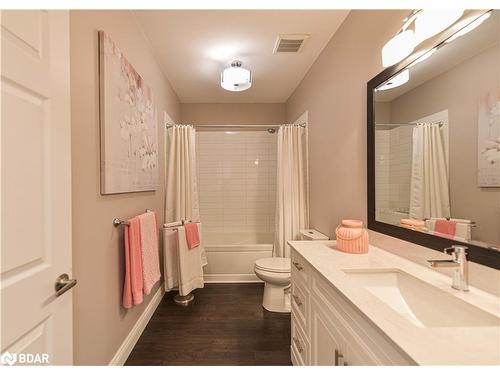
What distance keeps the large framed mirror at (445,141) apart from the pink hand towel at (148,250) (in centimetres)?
161

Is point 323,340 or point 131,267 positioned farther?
point 131,267

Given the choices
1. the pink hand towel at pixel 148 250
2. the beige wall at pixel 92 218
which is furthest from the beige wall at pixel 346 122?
the beige wall at pixel 92 218

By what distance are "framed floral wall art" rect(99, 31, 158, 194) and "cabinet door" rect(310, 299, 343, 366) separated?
131 centimetres

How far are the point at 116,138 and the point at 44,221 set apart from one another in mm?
758

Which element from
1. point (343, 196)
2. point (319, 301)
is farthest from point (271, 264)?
point (319, 301)

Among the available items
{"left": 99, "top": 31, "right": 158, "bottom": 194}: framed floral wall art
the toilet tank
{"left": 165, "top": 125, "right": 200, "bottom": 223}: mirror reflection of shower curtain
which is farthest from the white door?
the toilet tank

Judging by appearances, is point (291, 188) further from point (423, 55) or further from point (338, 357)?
point (338, 357)

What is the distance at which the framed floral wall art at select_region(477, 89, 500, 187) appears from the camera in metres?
0.88

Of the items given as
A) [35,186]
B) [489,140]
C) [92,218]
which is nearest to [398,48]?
[489,140]

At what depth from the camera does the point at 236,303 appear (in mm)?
2492

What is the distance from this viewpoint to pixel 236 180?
3.86m

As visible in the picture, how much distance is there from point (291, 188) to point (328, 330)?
1.83 m

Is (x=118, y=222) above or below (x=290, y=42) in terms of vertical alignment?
below
